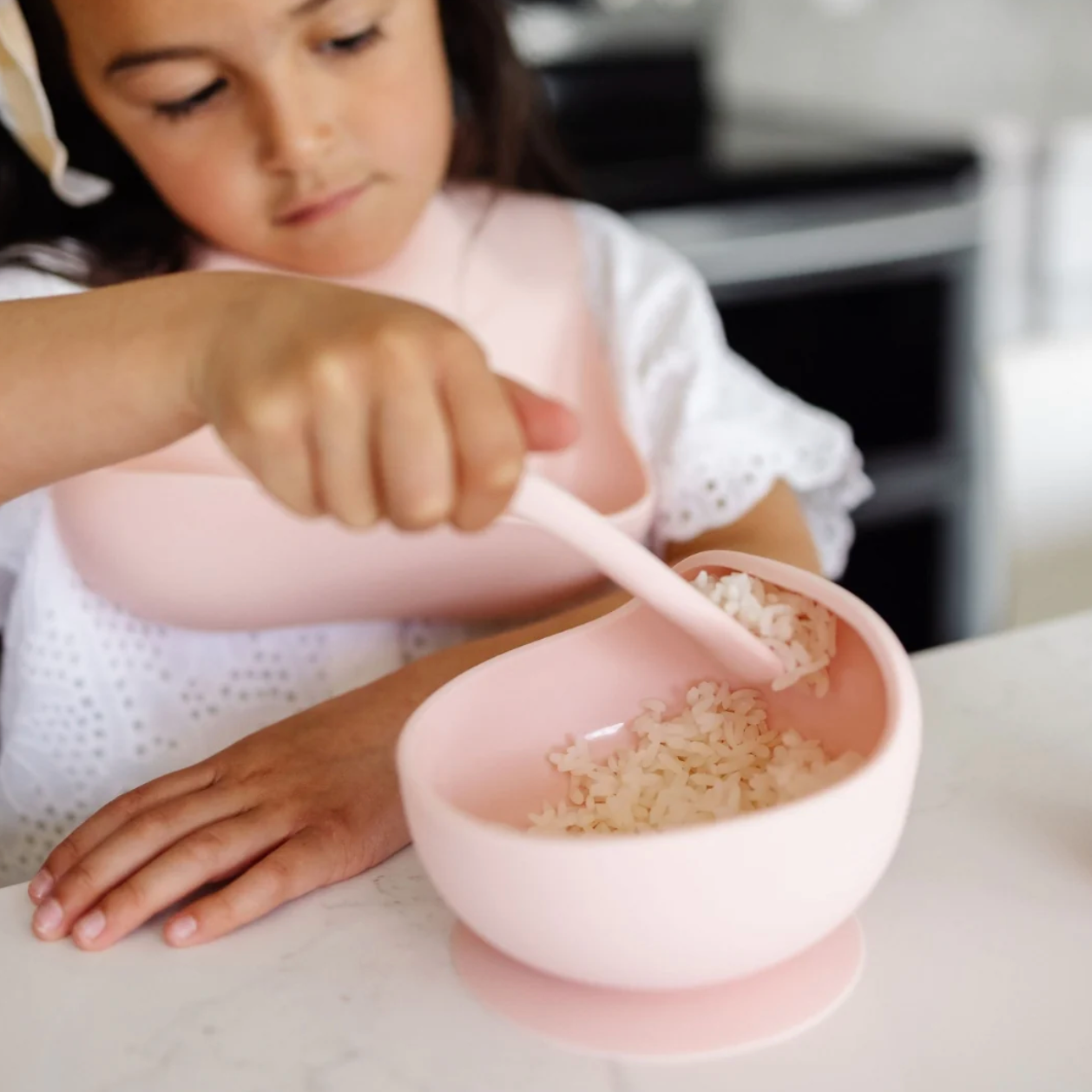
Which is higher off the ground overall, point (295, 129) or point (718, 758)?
point (295, 129)

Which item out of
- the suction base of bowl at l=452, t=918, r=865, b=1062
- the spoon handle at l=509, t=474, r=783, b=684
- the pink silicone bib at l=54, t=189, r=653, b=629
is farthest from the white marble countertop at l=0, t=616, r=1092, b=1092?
the pink silicone bib at l=54, t=189, r=653, b=629

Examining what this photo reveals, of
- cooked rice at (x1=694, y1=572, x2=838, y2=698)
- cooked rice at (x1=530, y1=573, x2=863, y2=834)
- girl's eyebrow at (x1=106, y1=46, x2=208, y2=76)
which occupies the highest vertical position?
girl's eyebrow at (x1=106, y1=46, x2=208, y2=76)

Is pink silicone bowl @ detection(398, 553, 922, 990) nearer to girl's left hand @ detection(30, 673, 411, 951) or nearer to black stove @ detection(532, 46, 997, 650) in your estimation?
girl's left hand @ detection(30, 673, 411, 951)

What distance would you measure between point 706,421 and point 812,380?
782 mm

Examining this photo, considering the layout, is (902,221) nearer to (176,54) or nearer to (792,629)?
(176,54)

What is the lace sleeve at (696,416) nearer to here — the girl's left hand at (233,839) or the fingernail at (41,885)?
the girl's left hand at (233,839)

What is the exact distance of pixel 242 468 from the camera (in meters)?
0.62

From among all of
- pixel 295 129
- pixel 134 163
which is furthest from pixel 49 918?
pixel 134 163

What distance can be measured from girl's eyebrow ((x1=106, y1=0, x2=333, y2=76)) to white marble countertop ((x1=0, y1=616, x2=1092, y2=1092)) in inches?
18.5

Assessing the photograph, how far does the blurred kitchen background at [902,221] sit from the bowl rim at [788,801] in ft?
2.02

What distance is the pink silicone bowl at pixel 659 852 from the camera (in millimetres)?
428

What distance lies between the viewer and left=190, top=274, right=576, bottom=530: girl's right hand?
43 centimetres

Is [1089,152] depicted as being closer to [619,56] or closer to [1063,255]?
[1063,255]

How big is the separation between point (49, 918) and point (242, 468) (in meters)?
0.21
